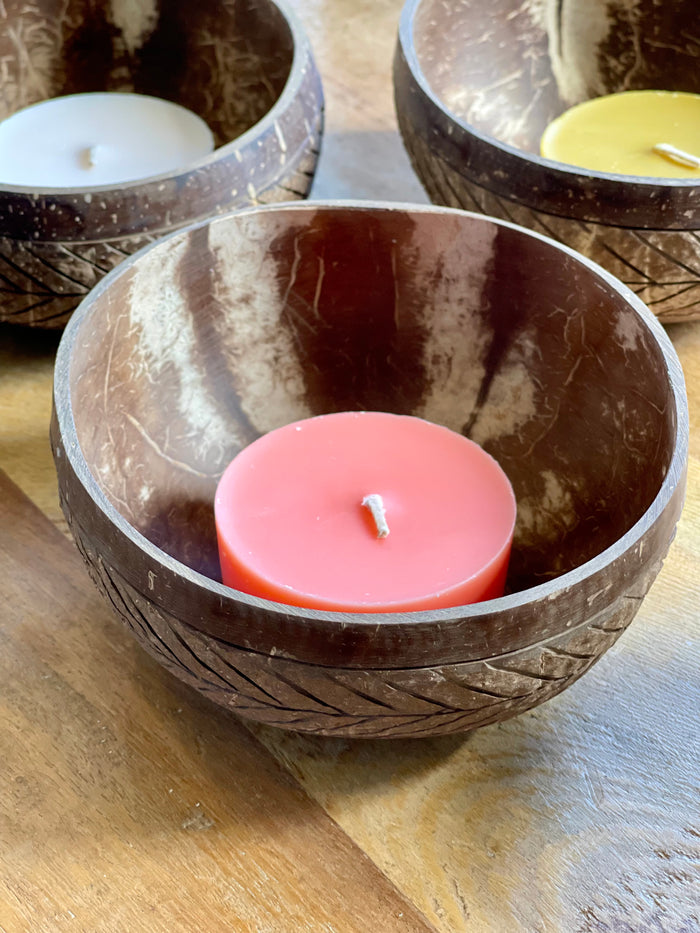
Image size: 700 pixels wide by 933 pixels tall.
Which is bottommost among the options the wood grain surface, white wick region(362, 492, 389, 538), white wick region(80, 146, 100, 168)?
the wood grain surface

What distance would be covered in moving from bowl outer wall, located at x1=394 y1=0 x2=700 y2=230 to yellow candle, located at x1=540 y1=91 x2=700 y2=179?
161mm

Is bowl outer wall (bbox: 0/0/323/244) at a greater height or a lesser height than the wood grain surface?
greater

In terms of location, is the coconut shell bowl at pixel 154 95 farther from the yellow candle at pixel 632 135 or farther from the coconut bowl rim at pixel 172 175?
the yellow candle at pixel 632 135

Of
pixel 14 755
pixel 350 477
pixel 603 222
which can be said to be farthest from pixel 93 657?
pixel 603 222

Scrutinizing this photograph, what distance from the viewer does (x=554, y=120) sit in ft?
3.35

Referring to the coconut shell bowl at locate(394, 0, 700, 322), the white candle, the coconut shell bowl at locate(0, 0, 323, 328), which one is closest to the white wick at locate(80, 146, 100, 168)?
the white candle

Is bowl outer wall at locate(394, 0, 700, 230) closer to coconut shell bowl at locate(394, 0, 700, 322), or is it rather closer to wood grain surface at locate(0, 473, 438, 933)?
coconut shell bowl at locate(394, 0, 700, 322)

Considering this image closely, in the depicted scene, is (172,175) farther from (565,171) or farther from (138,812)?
(138,812)

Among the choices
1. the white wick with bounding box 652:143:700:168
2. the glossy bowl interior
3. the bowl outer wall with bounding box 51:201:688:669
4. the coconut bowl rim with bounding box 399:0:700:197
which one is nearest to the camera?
the bowl outer wall with bounding box 51:201:688:669

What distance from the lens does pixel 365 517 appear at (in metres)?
0.62

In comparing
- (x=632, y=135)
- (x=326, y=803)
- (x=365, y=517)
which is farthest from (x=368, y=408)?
(x=632, y=135)

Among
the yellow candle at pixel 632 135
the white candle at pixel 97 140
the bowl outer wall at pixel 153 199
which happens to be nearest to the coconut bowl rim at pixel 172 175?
the bowl outer wall at pixel 153 199

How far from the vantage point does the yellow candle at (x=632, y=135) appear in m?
0.90

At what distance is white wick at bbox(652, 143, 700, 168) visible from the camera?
88 centimetres
